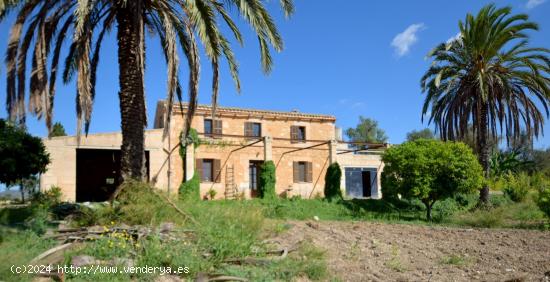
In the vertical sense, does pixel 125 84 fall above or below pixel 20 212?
above

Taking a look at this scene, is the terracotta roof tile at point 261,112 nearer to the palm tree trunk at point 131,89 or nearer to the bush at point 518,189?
the bush at point 518,189

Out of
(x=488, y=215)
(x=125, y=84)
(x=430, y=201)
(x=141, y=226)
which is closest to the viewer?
(x=141, y=226)

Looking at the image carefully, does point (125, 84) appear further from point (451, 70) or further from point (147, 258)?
point (451, 70)

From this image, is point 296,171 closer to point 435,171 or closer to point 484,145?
point 484,145

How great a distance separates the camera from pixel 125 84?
1049 centimetres

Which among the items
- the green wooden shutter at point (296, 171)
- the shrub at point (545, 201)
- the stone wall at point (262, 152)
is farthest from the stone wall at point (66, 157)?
the shrub at point (545, 201)

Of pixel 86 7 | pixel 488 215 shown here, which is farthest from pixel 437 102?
pixel 86 7

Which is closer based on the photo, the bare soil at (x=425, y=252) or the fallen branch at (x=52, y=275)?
the fallen branch at (x=52, y=275)

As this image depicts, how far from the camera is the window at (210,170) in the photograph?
28.5 meters

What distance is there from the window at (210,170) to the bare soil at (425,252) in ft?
52.4

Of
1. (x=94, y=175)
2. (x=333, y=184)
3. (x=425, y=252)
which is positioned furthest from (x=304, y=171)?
(x=425, y=252)

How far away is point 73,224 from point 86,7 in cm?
414

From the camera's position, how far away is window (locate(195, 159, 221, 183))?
28.5 m

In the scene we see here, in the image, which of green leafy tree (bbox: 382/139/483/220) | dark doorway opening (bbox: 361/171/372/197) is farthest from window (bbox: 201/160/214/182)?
green leafy tree (bbox: 382/139/483/220)
